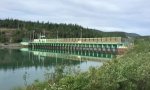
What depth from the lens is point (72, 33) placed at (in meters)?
144

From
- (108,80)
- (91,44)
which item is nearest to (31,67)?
(108,80)

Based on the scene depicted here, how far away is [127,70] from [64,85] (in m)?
2.87

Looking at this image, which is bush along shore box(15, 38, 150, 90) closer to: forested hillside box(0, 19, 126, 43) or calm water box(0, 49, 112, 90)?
calm water box(0, 49, 112, 90)

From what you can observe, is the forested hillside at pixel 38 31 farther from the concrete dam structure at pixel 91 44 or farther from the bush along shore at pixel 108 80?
the bush along shore at pixel 108 80

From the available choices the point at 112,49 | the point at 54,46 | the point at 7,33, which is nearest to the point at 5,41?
the point at 7,33

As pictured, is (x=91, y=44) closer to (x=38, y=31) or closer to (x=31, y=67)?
(x=31, y=67)

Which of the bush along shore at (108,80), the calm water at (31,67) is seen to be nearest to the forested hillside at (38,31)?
the calm water at (31,67)

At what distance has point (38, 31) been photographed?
552ft

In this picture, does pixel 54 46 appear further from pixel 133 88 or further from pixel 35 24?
pixel 133 88

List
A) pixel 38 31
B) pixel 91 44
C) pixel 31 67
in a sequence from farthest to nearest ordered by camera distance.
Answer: pixel 38 31 < pixel 91 44 < pixel 31 67

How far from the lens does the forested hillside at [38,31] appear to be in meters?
145

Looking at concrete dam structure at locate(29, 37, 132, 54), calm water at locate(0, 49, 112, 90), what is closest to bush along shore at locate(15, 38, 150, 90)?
calm water at locate(0, 49, 112, 90)

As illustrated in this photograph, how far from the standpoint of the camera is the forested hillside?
145 m

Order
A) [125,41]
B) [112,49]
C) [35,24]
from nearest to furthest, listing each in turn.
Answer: [125,41], [112,49], [35,24]
